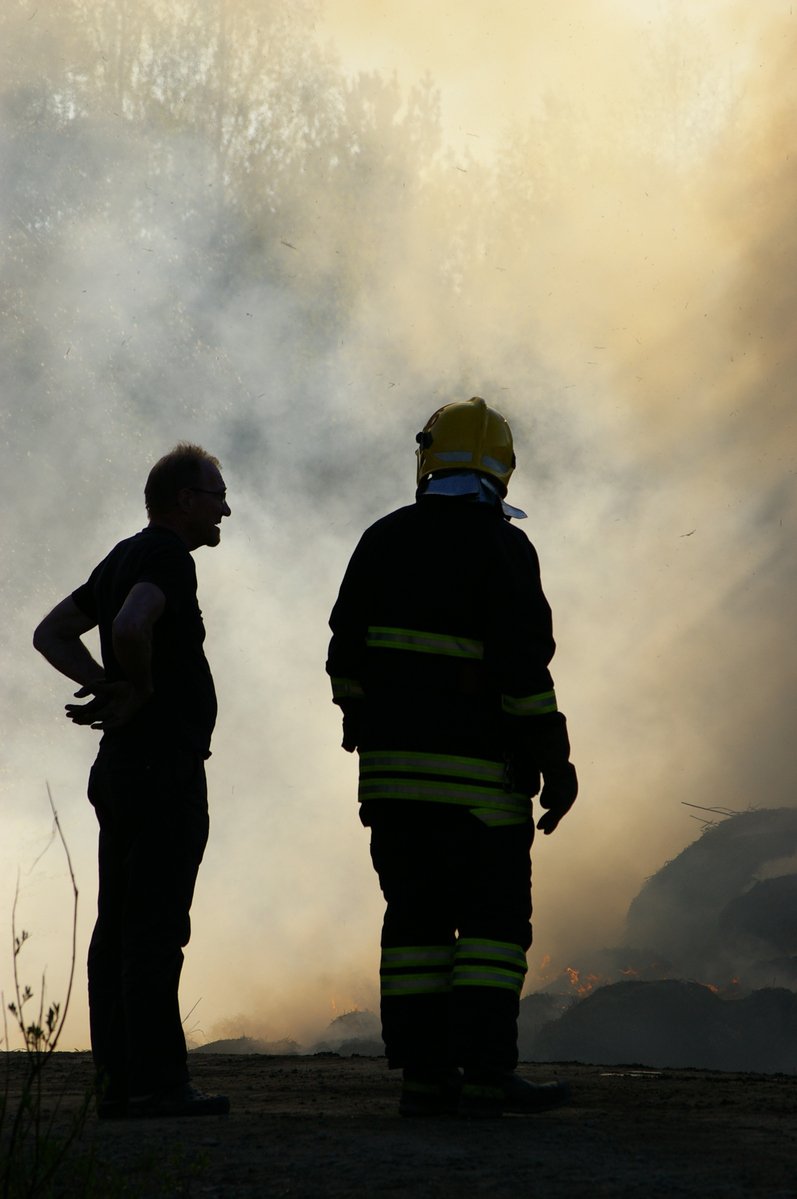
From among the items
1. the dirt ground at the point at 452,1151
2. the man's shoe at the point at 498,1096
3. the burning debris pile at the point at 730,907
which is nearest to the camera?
the dirt ground at the point at 452,1151

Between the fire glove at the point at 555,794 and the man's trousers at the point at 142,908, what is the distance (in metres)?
1.08

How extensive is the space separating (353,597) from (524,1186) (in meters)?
2.03

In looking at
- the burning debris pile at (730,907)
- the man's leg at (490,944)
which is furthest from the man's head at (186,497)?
the burning debris pile at (730,907)

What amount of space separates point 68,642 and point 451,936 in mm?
1583

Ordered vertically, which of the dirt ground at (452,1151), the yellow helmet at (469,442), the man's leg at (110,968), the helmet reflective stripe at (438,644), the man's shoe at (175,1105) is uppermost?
the yellow helmet at (469,442)

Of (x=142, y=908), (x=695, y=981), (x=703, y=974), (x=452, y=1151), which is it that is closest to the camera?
(x=452, y=1151)

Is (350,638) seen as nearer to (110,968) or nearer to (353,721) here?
(353,721)

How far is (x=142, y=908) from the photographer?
150 inches

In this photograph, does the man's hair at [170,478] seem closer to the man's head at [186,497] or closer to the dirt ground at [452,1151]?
the man's head at [186,497]

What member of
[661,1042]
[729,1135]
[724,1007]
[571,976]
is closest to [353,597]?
[729,1135]

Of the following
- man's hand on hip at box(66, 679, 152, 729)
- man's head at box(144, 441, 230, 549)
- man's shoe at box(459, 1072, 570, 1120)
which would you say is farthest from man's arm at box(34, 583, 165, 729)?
man's shoe at box(459, 1072, 570, 1120)

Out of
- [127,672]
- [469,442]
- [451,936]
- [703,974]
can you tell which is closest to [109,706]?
[127,672]

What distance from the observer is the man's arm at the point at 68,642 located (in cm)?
412

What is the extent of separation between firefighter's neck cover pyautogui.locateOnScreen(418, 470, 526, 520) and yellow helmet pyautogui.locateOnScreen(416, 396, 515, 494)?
3cm
